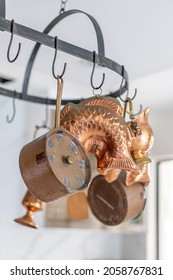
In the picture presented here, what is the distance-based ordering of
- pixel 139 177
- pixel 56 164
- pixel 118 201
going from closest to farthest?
pixel 56 164, pixel 139 177, pixel 118 201

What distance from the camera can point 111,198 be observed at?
4.79 feet

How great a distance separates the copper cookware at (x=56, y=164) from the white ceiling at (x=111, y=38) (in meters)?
0.73

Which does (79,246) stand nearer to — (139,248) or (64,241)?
(64,241)

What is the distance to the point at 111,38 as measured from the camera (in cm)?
170

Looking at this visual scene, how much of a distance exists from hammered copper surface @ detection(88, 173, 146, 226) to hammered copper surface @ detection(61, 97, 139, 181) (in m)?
0.35

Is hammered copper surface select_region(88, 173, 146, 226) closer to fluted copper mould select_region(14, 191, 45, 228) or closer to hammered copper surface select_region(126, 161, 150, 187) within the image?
hammered copper surface select_region(126, 161, 150, 187)

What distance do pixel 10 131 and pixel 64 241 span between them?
2.20 feet

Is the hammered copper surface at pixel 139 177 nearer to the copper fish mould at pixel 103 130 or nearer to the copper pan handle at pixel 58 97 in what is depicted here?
the copper fish mould at pixel 103 130

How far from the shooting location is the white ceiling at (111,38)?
1.57 meters

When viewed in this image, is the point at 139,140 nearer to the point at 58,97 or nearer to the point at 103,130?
the point at 103,130

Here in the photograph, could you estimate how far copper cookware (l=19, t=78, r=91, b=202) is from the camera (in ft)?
2.99

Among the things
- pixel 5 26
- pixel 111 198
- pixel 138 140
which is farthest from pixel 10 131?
pixel 5 26

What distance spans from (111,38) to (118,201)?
0.69 meters

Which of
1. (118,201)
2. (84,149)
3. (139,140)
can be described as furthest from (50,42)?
(118,201)
